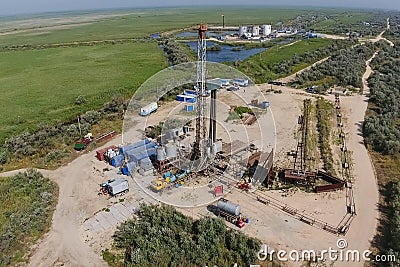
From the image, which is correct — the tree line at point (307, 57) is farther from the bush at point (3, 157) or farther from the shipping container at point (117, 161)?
the bush at point (3, 157)

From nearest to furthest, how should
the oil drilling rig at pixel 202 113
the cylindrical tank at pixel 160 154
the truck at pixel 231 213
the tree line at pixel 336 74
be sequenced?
1. the truck at pixel 231 213
2. the oil drilling rig at pixel 202 113
3. the cylindrical tank at pixel 160 154
4. the tree line at pixel 336 74

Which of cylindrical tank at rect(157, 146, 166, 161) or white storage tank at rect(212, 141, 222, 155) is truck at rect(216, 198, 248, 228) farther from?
cylindrical tank at rect(157, 146, 166, 161)

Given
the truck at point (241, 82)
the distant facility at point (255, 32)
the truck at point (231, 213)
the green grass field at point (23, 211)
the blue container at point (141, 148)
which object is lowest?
the green grass field at point (23, 211)

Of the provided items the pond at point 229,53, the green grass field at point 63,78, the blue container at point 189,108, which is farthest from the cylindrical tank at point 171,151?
the pond at point 229,53

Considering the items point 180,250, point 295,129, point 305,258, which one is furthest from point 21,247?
point 295,129

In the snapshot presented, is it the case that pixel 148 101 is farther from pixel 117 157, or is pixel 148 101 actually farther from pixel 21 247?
pixel 21 247

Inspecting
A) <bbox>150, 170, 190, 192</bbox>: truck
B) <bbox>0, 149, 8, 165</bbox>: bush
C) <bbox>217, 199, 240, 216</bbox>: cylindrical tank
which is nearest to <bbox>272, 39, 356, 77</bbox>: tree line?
<bbox>150, 170, 190, 192</bbox>: truck
